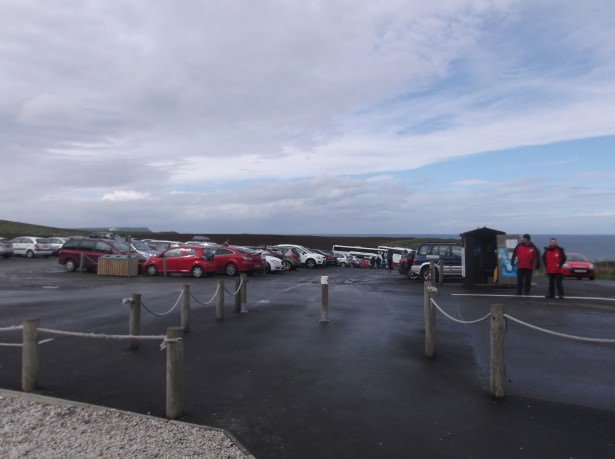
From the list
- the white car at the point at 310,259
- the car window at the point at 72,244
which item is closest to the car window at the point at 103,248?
the car window at the point at 72,244

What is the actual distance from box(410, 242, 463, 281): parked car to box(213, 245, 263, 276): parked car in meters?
7.40

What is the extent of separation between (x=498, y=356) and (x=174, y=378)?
3572mm

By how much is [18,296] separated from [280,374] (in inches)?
478

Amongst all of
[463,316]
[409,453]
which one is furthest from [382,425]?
[463,316]

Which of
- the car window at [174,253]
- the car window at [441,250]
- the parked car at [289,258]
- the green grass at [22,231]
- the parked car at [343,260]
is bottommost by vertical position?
the parked car at [343,260]

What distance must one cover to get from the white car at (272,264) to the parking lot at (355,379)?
15.6m

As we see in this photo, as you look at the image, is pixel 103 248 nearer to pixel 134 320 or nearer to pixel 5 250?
pixel 5 250

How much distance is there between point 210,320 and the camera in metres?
11.6

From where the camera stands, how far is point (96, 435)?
5035mm

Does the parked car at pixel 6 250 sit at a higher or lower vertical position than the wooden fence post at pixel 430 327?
higher

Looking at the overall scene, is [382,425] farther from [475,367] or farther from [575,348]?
[575,348]

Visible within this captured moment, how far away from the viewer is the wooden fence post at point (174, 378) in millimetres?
5531

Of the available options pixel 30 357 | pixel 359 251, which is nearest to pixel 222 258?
pixel 30 357

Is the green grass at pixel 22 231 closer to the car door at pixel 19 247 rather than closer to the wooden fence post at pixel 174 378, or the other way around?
the car door at pixel 19 247
